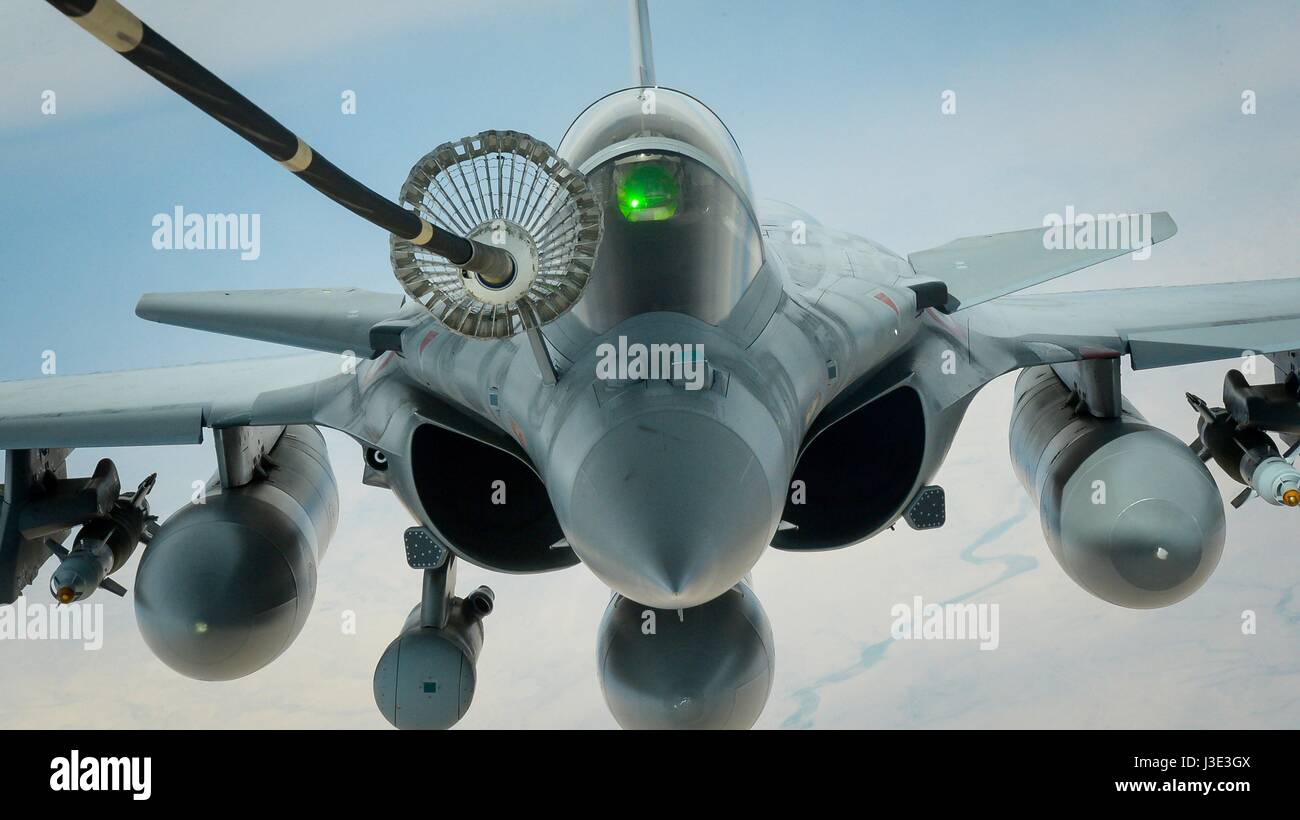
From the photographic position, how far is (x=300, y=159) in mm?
2146

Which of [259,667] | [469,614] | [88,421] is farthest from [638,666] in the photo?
[88,421]

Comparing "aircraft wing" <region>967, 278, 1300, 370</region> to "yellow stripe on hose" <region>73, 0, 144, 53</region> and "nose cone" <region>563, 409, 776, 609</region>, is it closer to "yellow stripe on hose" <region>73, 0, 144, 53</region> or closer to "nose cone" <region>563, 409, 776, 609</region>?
"nose cone" <region>563, 409, 776, 609</region>

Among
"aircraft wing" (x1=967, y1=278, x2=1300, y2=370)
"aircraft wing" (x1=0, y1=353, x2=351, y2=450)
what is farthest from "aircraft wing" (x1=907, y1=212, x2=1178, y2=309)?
"aircraft wing" (x1=0, y1=353, x2=351, y2=450)

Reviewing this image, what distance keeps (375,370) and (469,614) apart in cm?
154

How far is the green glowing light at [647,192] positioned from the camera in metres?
3.76

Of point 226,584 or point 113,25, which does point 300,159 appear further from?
point 226,584

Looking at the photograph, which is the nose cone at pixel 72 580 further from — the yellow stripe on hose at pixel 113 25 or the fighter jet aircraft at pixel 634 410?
the yellow stripe on hose at pixel 113 25

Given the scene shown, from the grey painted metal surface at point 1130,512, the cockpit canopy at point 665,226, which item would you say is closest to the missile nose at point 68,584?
the cockpit canopy at point 665,226

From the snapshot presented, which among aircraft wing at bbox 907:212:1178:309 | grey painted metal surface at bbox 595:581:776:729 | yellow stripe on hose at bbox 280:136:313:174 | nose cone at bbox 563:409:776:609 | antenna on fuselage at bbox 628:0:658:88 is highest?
antenna on fuselage at bbox 628:0:658:88

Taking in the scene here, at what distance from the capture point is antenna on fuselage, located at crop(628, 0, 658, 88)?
5.66 metres

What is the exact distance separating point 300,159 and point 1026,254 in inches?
189

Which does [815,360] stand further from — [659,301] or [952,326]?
[952,326]

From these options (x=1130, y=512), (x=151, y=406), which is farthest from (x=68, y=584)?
(x=1130, y=512)

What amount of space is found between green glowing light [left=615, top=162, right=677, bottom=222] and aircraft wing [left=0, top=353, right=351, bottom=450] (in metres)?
2.38
